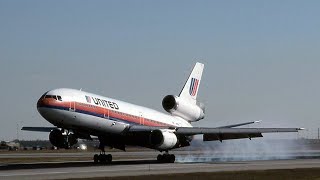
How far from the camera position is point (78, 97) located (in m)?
48.1

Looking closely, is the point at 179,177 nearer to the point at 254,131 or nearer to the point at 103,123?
the point at 103,123

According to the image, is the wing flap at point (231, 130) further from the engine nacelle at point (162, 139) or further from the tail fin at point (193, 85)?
the tail fin at point (193, 85)

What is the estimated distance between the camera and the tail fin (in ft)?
211

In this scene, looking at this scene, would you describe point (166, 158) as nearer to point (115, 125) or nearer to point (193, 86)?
point (115, 125)

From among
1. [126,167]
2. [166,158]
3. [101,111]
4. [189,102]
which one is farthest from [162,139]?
[189,102]

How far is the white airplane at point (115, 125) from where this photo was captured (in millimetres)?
47062

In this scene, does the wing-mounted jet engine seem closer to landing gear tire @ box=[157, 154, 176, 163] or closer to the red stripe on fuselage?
the red stripe on fuselage

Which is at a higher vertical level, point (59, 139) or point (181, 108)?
point (181, 108)

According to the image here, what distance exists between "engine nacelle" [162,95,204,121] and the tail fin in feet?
3.06

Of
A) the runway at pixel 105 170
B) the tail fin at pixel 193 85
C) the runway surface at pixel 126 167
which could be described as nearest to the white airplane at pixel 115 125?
the runway surface at pixel 126 167

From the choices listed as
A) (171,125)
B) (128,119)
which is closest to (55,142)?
(128,119)

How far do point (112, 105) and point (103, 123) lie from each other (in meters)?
2.21

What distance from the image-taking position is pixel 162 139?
50938mm

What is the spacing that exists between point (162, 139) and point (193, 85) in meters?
16.0
